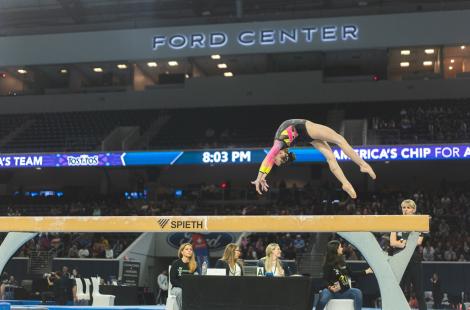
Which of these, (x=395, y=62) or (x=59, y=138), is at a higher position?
(x=395, y=62)

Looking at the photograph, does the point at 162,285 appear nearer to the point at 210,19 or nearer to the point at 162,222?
the point at 162,222

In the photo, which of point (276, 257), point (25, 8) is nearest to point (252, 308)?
point (276, 257)

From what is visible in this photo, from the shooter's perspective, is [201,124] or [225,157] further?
[201,124]

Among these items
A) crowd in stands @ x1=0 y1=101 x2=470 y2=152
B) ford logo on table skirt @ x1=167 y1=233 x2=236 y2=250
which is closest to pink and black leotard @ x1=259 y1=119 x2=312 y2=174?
ford logo on table skirt @ x1=167 y1=233 x2=236 y2=250

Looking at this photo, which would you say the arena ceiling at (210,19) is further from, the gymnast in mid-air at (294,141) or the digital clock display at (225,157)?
the gymnast in mid-air at (294,141)

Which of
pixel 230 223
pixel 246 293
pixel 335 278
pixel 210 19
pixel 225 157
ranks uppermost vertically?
pixel 210 19

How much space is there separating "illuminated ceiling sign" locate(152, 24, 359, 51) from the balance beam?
16269 millimetres

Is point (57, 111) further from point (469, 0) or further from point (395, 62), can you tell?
point (469, 0)

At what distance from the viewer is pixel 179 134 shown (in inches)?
998

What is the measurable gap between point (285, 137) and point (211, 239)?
1382 centimetres

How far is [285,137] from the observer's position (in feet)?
23.3

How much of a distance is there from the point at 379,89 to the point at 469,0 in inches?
189

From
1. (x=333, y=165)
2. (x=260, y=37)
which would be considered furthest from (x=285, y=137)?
(x=260, y=37)

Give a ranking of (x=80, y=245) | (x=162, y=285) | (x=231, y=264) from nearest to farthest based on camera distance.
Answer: (x=231, y=264)
(x=162, y=285)
(x=80, y=245)
